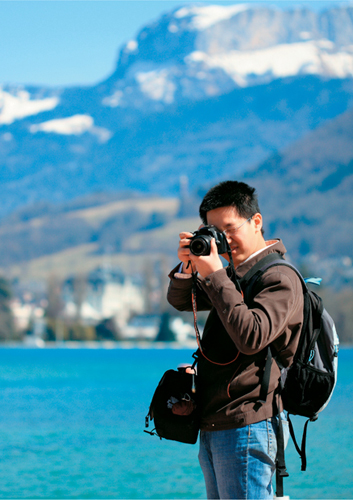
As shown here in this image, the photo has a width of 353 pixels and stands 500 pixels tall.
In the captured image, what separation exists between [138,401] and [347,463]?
29.9 meters

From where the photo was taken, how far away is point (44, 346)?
6289 inches

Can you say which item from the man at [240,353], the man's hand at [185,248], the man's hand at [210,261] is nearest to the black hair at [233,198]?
the man at [240,353]

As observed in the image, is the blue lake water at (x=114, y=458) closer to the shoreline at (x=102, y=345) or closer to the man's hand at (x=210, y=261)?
the man's hand at (x=210, y=261)

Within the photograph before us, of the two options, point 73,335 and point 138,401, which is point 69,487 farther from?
point 73,335

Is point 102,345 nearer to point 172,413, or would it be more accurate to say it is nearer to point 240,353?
point 172,413

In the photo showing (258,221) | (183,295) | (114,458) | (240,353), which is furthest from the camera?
(114,458)

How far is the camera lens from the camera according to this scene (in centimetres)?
346

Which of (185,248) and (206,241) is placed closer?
(206,241)

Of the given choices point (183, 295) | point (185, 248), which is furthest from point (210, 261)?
point (183, 295)

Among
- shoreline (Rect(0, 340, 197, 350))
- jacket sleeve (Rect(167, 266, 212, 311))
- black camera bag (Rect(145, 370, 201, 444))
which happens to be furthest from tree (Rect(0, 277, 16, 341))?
black camera bag (Rect(145, 370, 201, 444))

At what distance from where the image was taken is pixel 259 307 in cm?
343

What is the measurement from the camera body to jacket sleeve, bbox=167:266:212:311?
0.41 m

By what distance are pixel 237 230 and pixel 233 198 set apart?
17 cm

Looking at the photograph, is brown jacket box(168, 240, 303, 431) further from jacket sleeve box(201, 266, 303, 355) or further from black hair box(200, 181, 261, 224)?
black hair box(200, 181, 261, 224)
